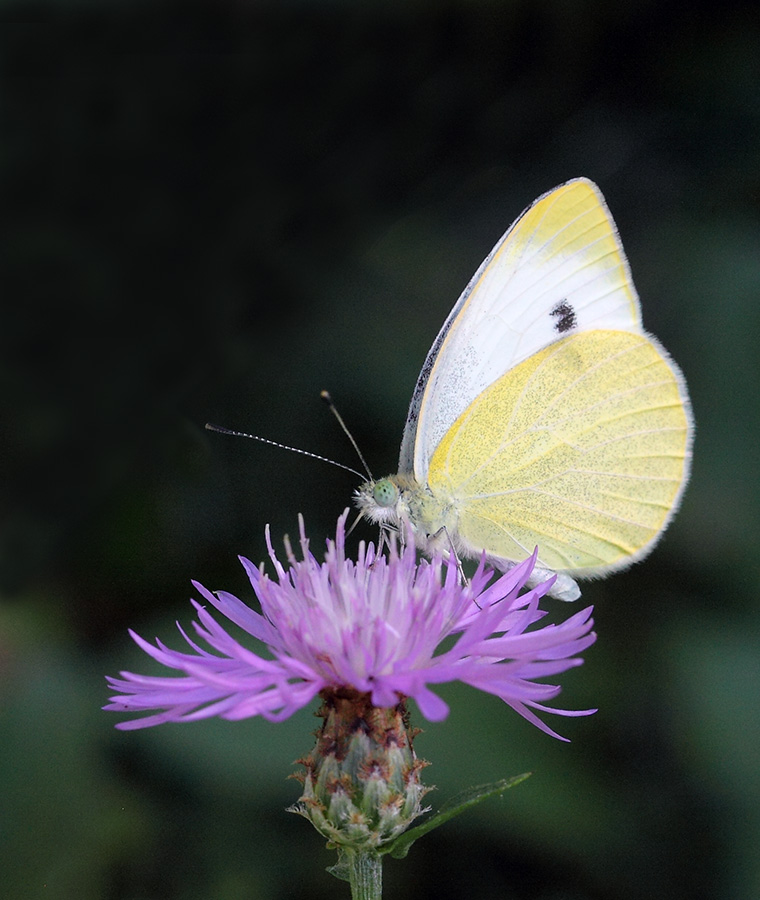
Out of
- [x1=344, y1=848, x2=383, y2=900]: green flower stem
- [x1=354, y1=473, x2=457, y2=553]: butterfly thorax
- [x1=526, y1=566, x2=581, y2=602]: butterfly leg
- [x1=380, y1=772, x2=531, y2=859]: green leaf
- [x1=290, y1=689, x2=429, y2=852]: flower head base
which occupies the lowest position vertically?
[x1=344, y1=848, x2=383, y2=900]: green flower stem

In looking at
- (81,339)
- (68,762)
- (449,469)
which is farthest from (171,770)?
(81,339)

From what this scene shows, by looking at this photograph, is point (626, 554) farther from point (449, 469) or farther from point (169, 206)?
point (169, 206)

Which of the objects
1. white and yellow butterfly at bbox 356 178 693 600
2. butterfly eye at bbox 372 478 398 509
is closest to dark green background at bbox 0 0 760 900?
white and yellow butterfly at bbox 356 178 693 600

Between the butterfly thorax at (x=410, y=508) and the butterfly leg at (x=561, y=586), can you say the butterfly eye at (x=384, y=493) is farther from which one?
the butterfly leg at (x=561, y=586)

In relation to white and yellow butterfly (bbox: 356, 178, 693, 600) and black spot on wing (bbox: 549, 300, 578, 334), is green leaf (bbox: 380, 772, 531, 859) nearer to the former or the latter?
white and yellow butterfly (bbox: 356, 178, 693, 600)

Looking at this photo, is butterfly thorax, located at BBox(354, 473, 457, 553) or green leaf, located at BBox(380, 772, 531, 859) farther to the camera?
butterfly thorax, located at BBox(354, 473, 457, 553)

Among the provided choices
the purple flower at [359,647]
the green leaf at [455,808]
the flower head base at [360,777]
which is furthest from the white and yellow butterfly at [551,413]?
the green leaf at [455,808]
